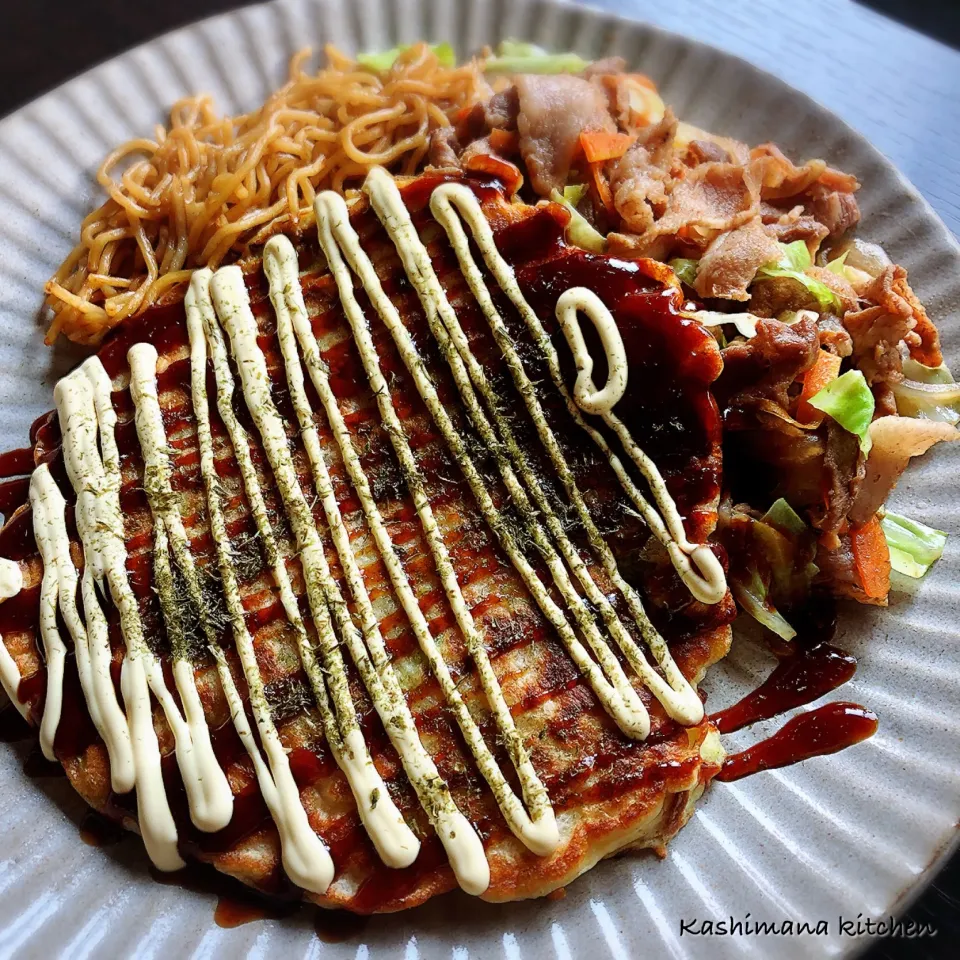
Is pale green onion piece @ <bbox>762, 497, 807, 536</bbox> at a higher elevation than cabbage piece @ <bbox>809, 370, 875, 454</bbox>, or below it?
below

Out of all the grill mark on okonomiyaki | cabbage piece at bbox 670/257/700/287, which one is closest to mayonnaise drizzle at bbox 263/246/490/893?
the grill mark on okonomiyaki

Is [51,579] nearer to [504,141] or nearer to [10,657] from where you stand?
[10,657]

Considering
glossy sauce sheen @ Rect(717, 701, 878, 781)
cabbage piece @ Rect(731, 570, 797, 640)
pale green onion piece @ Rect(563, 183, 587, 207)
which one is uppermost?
pale green onion piece @ Rect(563, 183, 587, 207)

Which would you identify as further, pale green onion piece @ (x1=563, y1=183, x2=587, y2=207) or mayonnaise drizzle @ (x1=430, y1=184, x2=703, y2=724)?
pale green onion piece @ (x1=563, y1=183, x2=587, y2=207)

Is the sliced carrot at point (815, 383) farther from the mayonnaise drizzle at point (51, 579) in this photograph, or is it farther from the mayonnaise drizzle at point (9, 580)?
the mayonnaise drizzle at point (9, 580)

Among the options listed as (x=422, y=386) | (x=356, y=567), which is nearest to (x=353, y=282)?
(x=422, y=386)

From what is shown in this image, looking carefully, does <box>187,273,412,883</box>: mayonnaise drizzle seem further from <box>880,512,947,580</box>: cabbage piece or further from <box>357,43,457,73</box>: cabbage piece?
<box>357,43,457,73</box>: cabbage piece

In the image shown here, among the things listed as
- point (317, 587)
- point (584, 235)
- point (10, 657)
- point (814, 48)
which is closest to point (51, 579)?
point (10, 657)

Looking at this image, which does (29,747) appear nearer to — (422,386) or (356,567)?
(356,567)
